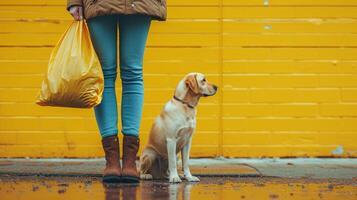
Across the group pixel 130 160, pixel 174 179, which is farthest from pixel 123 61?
pixel 174 179

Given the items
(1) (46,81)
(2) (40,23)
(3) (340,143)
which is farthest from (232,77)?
(1) (46,81)

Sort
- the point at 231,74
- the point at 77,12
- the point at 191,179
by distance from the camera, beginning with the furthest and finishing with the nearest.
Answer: the point at 231,74, the point at 191,179, the point at 77,12

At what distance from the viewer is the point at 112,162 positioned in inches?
222

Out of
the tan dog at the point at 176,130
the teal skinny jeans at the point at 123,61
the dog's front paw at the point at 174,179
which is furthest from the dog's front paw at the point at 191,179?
the teal skinny jeans at the point at 123,61

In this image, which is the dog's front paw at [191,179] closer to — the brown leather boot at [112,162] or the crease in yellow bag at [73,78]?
the brown leather boot at [112,162]

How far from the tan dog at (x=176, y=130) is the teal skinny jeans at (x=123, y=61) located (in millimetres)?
250

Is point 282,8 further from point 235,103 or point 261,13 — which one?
point 235,103

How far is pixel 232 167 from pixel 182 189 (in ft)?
4.82

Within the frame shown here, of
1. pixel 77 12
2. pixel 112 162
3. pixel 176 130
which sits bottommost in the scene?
pixel 112 162

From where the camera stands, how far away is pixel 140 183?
18.6ft

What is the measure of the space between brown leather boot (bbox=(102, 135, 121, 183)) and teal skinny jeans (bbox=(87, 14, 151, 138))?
5cm

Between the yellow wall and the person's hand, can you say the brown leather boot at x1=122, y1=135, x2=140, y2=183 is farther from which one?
the yellow wall

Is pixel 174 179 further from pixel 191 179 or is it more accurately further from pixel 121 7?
pixel 121 7

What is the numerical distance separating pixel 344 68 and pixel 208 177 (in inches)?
83.5
